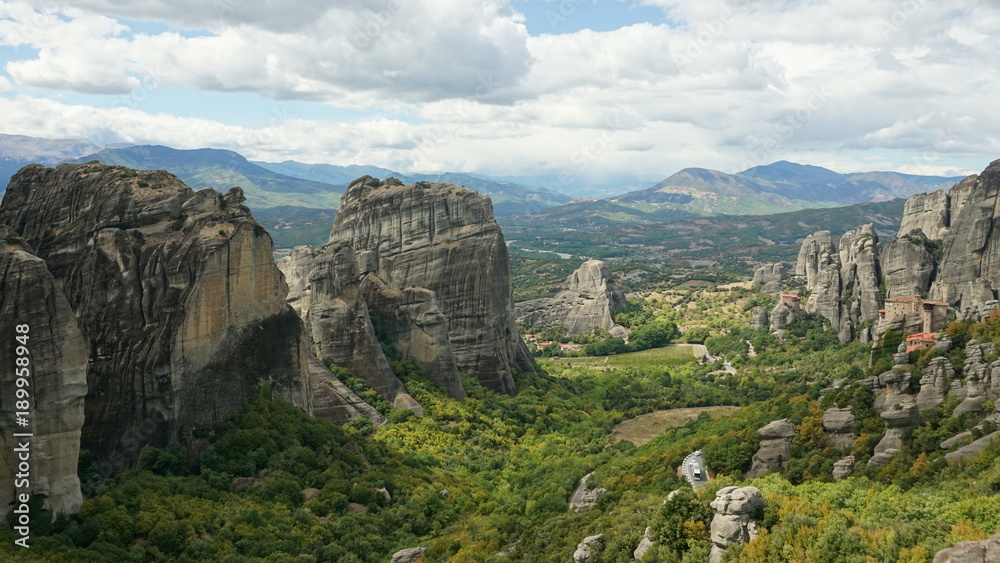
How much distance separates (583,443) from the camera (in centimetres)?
6706

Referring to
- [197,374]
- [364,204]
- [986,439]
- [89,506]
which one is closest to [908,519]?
[986,439]

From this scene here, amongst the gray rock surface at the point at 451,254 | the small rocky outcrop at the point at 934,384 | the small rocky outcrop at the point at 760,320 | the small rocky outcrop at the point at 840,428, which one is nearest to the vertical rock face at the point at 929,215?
the small rocky outcrop at the point at 760,320

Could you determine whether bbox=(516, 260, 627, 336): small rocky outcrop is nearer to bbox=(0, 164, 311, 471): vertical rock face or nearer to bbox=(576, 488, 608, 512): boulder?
bbox=(576, 488, 608, 512): boulder

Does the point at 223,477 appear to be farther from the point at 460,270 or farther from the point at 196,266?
the point at 460,270

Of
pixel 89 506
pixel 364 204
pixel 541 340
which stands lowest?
pixel 541 340

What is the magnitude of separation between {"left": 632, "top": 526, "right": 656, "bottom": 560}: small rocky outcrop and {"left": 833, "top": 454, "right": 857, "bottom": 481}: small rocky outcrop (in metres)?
11.2

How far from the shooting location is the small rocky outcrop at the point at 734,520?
27.4 meters

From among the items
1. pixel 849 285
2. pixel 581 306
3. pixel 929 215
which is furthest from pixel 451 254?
pixel 581 306

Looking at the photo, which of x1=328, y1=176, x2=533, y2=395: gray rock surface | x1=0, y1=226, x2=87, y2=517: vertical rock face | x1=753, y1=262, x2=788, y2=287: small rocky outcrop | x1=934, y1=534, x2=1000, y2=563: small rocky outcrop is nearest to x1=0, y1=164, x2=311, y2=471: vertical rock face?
x1=0, y1=226, x2=87, y2=517: vertical rock face

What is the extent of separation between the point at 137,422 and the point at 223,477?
16.6ft

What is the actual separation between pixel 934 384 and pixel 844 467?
6.14 metres

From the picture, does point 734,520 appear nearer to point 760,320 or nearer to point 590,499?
point 590,499

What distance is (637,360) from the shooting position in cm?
11975

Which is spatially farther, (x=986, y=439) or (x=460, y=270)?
(x=460, y=270)
